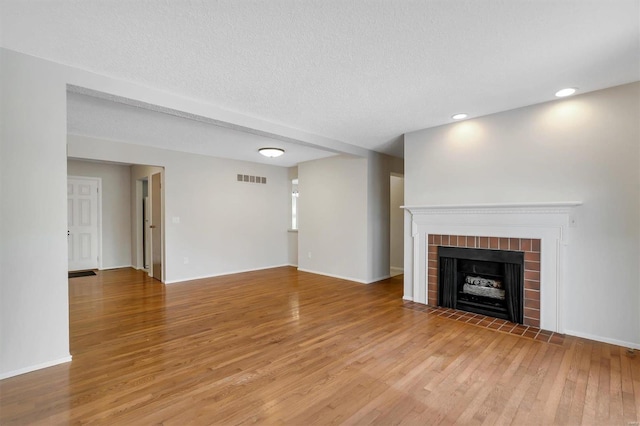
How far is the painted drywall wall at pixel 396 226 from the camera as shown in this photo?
6961 millimetres

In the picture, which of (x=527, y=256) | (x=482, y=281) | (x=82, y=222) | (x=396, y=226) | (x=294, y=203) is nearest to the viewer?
(x=527, y=256)

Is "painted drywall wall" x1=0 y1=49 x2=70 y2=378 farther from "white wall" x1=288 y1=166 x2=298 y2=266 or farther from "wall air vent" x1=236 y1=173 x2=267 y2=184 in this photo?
"white wall" x1=288 y1=166 x2=298 y2=266

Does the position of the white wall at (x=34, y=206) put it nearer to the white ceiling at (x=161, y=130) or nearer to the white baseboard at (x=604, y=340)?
the white ceiling at (x=161, y=130)

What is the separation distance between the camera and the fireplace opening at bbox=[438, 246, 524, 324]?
138 inches

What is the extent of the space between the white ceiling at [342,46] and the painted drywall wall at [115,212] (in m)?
5.30

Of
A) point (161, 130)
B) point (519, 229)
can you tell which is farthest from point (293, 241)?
point (519, 229)

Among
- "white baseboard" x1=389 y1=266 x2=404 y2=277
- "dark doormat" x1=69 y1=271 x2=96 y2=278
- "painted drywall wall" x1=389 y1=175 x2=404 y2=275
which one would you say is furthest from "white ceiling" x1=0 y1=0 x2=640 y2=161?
"dark doormat" x1=69 y1=271 x2=96 y2=278

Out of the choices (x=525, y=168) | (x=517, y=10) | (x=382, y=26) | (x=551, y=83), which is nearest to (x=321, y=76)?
(x=382, y=26)

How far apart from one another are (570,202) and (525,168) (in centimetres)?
61

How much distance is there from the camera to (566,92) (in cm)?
305

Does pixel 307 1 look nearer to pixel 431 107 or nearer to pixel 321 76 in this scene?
pixel 321 76

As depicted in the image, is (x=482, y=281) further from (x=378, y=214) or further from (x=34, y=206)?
(x=34, y=206)

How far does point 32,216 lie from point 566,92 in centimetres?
493

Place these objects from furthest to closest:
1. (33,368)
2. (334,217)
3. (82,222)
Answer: (82,222)
(334,217)
(33,368)
